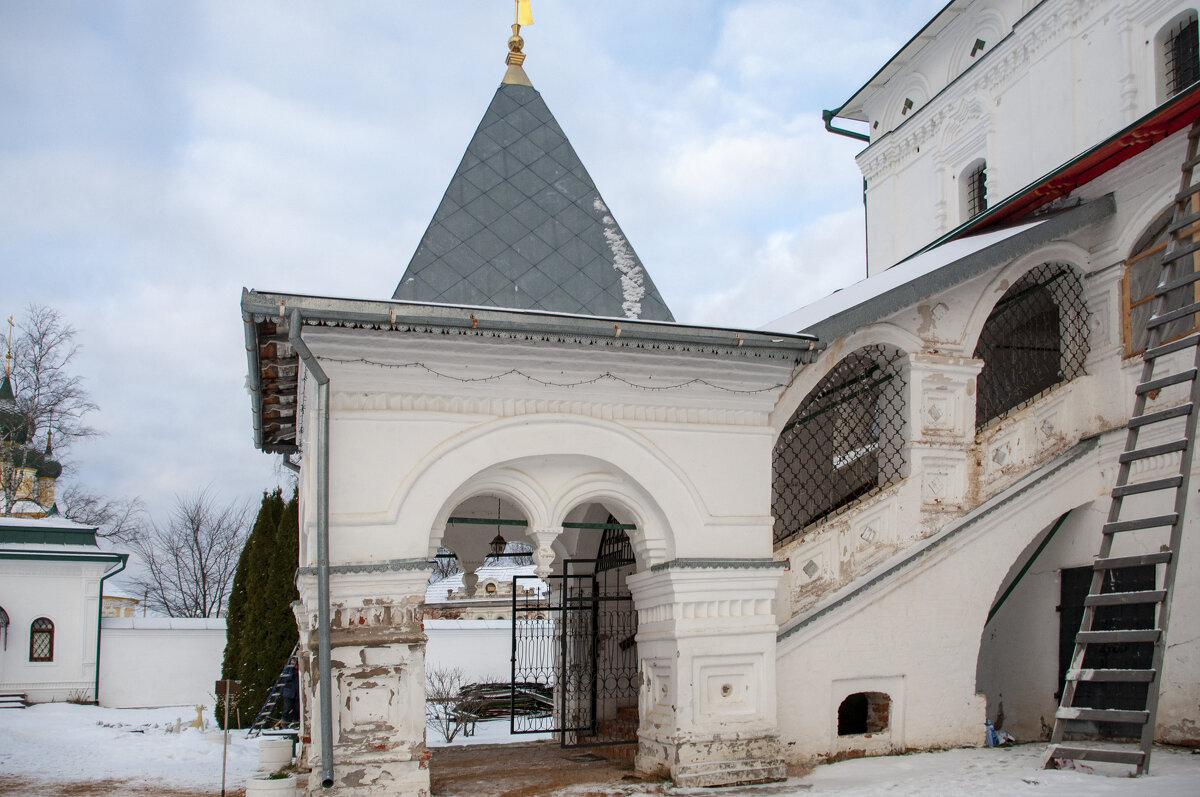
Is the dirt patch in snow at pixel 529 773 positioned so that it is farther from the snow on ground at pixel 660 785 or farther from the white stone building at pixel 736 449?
the white stone building at pixel 736 449

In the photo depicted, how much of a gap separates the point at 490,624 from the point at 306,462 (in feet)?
47.8

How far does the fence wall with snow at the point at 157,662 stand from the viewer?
18.6 m

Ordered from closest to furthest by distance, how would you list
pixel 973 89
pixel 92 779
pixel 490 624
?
1. pixel 92 779
2. pixel 973 89
3. pixel 490 624

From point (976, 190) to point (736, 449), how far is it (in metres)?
6.58

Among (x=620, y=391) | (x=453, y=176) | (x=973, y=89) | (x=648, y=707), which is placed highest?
(x=973, y=89)

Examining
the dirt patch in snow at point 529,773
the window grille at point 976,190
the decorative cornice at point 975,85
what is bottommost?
the dirt patch in snow at point 529,773

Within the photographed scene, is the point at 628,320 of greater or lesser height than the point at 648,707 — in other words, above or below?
above

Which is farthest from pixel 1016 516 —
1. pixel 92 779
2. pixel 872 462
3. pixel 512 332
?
pixel 92 779

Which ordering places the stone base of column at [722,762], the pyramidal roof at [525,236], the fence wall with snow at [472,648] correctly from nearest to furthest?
1. the stone base of column at [722,762]
2. the pyramidal roof at [525,236]
3. the fence wall with snow at [472,648]

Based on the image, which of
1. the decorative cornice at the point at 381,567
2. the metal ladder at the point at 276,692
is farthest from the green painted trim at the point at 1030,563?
the metal ladder at the point at 276,692

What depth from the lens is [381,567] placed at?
6703 mm

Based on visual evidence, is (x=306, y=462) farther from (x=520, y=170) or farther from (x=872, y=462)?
(x=872, y=462)

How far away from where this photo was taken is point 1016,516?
844 centimetres

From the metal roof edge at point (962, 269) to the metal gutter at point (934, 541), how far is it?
1.67 m
